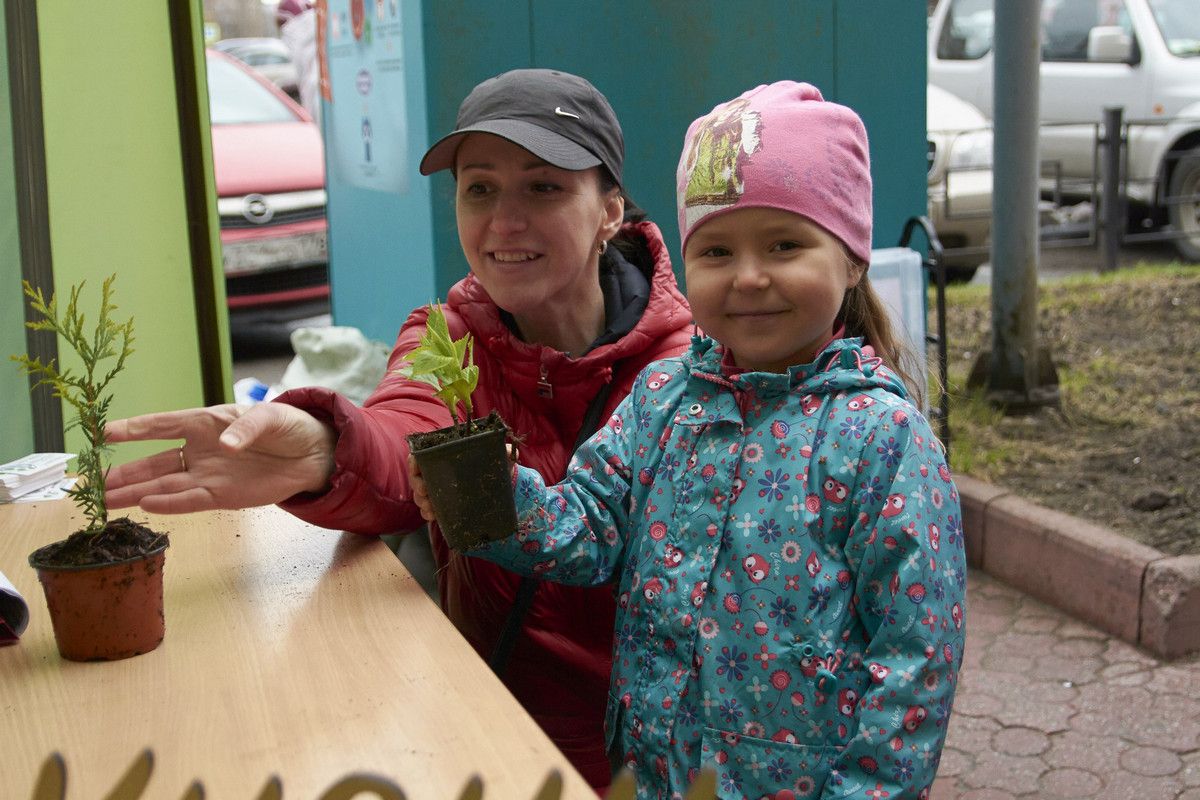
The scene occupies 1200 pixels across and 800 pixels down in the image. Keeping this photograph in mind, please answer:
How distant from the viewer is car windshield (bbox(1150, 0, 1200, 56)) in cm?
907

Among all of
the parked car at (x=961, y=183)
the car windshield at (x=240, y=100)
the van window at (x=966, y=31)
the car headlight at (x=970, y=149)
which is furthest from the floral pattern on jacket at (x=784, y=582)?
the van window at (x=966, y=31)

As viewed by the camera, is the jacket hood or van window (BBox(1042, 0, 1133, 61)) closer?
the jacket hood

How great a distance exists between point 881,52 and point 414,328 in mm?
2737

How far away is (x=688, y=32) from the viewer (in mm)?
4262

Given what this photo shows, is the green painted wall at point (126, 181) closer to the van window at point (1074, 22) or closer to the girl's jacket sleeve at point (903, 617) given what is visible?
the girl's jacket sleeve at point (903, 617)

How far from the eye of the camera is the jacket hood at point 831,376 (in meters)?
1.75

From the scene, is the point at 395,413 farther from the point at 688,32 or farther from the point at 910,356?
the point at 688,32

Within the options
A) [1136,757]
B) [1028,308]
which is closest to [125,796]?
[1136,757]

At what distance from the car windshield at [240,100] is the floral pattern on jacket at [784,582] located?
22.5 ft

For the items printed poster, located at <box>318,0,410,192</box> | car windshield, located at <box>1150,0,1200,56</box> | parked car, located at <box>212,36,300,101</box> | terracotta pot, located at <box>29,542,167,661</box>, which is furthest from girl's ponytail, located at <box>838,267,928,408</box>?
parked car, located at <box>212,36,300,101</box>

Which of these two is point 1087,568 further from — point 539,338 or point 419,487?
A: point 419,487

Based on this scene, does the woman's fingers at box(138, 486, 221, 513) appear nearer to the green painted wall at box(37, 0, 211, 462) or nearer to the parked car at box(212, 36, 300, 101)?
the green painted wall at box(37, 0, 211, 462)

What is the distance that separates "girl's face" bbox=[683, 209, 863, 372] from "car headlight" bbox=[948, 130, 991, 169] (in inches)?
290

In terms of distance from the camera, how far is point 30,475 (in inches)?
93.4
